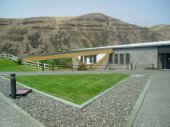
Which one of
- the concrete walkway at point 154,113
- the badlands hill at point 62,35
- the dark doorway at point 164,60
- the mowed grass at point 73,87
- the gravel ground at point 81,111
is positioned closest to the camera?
the concrete walkway at point 154,113

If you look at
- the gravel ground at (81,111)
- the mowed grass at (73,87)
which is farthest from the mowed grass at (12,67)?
the gravel ground at (81,111)

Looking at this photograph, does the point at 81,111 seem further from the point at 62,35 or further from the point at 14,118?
the point at 62,35

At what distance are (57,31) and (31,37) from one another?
21.3 metres

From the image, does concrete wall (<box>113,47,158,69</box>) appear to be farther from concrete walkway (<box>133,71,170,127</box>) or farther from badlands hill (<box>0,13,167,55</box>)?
badlands hill (<box>0,13,167,55</box>)

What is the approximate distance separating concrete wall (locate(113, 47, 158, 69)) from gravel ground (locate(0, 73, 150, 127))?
28275mm

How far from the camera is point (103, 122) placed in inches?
373

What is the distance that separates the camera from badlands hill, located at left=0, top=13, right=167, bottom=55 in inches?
5576

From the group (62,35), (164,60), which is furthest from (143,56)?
(62,35)

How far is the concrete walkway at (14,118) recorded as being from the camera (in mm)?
9238

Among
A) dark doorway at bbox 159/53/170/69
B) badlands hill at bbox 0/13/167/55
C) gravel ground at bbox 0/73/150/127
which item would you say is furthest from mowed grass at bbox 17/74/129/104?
badlands hill at bbox 0/13/167/55

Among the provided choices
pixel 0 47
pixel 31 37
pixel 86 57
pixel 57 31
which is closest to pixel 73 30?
pixel 57 31

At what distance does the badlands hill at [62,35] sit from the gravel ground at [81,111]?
4443 inches

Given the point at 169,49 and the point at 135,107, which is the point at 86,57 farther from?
the point at 135,107

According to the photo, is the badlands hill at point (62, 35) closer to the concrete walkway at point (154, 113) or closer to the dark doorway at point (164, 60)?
the dark doorway at point (164, 60)
